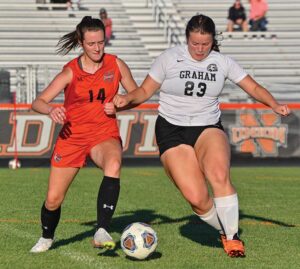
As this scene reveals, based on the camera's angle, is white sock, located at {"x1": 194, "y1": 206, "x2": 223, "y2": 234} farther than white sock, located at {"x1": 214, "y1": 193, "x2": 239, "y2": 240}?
Yes

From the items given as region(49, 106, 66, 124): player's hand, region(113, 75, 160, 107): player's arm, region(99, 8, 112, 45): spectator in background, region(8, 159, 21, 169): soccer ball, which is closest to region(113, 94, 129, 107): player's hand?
region(113, 75, 160, 107): player's arm

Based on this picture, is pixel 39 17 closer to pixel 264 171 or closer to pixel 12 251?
pixel 264 171

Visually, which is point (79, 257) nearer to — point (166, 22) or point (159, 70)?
point (159, 70)

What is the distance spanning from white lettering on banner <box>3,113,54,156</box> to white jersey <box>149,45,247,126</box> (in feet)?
37.7

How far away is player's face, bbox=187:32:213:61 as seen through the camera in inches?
322

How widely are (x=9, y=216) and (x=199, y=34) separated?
4.03 metres

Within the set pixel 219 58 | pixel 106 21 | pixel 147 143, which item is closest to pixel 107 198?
pixel 219 58

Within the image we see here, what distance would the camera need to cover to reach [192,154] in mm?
8508

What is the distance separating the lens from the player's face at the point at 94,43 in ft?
26.6

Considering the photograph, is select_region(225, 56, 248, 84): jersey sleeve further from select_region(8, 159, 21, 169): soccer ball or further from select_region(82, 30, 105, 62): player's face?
select_region(8, 159, 21, 169): soccer ball

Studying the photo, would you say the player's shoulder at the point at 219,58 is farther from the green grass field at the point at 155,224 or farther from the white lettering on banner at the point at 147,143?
the white lettering on banner at the point at 147,143

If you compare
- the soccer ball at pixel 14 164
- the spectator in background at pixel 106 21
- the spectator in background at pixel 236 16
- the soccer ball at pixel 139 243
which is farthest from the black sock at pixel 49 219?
the spectator in background at pixel 236 16

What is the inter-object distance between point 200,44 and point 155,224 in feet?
9.18

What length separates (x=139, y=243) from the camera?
7.75 meters
